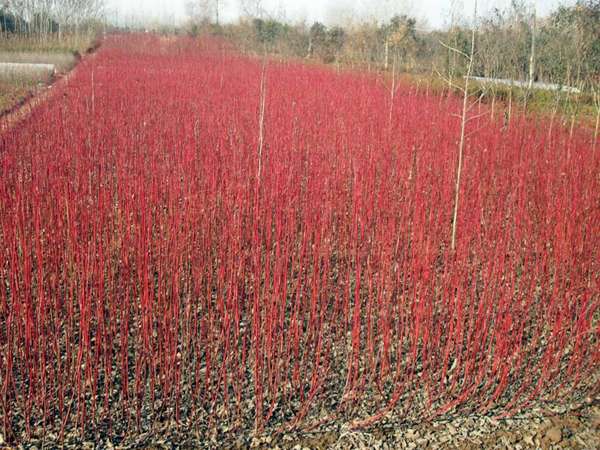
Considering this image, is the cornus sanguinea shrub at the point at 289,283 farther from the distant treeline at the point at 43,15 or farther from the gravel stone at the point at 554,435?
the distant treeline at the point at 43,15

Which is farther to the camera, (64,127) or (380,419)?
(64,127)

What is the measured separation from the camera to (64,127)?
6113 mm

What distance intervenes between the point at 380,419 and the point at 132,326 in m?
1.40

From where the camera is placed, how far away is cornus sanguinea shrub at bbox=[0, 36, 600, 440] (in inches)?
97.0

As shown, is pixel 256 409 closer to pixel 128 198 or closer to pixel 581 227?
pixel 128 198

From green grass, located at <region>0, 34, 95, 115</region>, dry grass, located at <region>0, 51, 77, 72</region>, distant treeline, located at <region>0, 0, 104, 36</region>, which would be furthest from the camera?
distant treeline, located at <region>0, 0, 104, 36</region>

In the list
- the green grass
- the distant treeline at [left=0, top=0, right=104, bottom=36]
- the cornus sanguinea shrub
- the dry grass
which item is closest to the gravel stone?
the cornus sanguinea shrub

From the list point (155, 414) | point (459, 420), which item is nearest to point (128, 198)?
point (155, 414)

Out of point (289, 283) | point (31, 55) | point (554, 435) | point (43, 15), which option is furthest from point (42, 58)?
point (554, 435)

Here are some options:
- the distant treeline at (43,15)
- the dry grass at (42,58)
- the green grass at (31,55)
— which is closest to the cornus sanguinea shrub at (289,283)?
the green grass at (31,55)

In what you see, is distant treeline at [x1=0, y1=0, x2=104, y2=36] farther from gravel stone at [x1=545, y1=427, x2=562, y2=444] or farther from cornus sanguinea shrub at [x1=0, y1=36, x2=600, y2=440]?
gravel stone at [x1=545, y1=427, x2=562, y2=444]

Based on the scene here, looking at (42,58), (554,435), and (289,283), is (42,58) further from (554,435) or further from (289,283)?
(554,435)

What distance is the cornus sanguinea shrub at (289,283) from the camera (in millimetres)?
2465

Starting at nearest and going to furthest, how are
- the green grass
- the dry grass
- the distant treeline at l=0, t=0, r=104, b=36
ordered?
the green grass
the dry grass
the distant treeline at l=0, t=0, r=104, b=36
